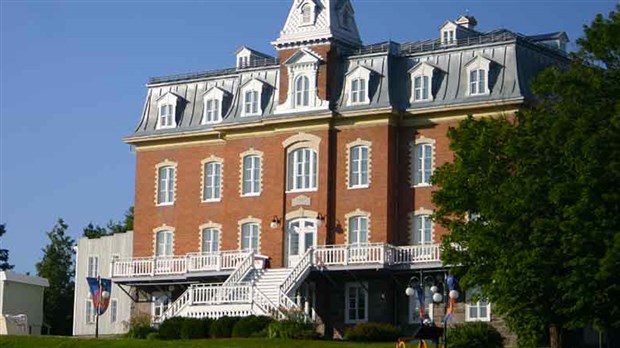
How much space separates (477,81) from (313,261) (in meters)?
9.64

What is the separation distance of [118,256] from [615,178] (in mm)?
30871

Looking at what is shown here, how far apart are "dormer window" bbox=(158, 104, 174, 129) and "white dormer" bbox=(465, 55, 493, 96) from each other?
14775mm

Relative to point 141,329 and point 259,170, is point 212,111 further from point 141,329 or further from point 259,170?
point 141,329

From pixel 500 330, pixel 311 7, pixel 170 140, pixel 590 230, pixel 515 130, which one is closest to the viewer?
pixel 590 230

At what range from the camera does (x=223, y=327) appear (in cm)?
6178

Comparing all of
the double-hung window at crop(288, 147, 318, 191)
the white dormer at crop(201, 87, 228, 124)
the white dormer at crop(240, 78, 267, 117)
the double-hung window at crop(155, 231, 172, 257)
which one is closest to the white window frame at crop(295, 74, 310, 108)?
the double-hung window at crop(288, 147, 318, 191)

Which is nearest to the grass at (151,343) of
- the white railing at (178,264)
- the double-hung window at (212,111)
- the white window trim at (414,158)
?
the white window trim at (414,158)

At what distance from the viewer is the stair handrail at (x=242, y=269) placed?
6594 cm

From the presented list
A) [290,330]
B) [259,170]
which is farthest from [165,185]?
[290,330]

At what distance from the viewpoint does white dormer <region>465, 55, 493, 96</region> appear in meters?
64.4

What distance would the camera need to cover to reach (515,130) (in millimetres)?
53625

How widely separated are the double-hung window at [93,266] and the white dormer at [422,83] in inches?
737

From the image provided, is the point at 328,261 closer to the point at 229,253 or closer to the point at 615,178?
the point at 229,253

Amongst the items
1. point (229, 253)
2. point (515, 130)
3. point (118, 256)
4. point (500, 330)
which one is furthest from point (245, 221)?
point (515, 130)
